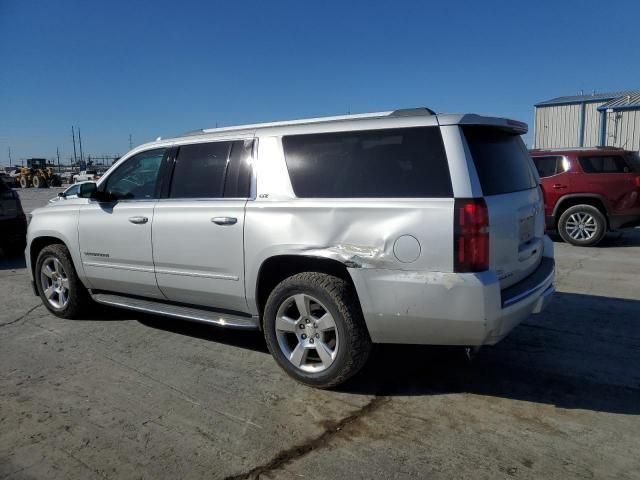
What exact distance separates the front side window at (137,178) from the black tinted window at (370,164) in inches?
58.9

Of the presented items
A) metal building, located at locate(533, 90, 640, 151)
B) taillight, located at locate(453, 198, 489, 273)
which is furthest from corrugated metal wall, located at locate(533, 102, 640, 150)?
taillight, located at locate(453, 198, 489, 273)

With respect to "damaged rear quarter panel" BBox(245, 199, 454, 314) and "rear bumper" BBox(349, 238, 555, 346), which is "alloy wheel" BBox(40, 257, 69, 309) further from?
"rear bumper" BBox(349, 238, 555, 346)

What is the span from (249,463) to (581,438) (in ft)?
6.26

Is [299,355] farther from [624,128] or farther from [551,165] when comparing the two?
[624,128]

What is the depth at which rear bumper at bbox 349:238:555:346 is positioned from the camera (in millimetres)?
3146

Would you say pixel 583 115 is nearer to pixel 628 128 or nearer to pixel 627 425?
pixel 628 128

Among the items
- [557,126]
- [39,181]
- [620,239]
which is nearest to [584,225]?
[620,239]

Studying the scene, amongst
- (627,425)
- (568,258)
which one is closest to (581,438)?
(627,425)

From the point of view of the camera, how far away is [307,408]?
11.5 feet

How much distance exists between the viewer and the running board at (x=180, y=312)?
4156 millimetres

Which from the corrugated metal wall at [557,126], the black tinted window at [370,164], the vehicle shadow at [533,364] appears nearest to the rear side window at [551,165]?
the vehicle shadow at [533,364]

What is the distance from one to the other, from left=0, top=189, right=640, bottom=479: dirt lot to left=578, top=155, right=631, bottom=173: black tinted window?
225 inches

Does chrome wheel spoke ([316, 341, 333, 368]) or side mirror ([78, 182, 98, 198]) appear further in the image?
side mirror ([78, 182, 98, 198])

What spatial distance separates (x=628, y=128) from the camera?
24500mm
